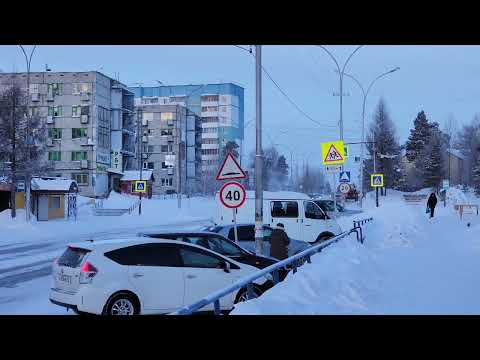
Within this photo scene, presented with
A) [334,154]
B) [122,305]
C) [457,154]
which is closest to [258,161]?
[122,305]

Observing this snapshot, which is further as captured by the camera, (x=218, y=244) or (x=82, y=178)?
(x=82, y=178)

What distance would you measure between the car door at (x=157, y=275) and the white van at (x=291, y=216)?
1102 cm

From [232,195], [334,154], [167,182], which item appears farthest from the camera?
[167,182]

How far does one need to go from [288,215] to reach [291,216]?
0.11 meters

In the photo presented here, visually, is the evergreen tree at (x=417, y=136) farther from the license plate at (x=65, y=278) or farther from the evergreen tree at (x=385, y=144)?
the license plate at (x=65, y=278)

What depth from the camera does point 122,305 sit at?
9125 mm

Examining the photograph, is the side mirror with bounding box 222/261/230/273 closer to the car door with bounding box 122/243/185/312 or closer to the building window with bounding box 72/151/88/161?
the car door with bounding box 122/243/185/312

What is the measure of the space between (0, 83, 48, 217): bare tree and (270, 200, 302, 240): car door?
23427 mm

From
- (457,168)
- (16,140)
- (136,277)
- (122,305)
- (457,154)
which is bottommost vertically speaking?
(122,305)

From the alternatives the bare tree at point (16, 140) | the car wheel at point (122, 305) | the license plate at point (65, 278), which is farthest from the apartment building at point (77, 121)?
the car wheel at point (122, 305)

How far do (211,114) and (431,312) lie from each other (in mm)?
121746

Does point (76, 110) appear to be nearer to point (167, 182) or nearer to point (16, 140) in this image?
point (16, 140)

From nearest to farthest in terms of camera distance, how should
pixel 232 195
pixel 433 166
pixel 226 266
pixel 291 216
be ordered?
1. pixel 226 266
2. pixel 232 195
3. pixel 291 216
4. pixel 433 166
